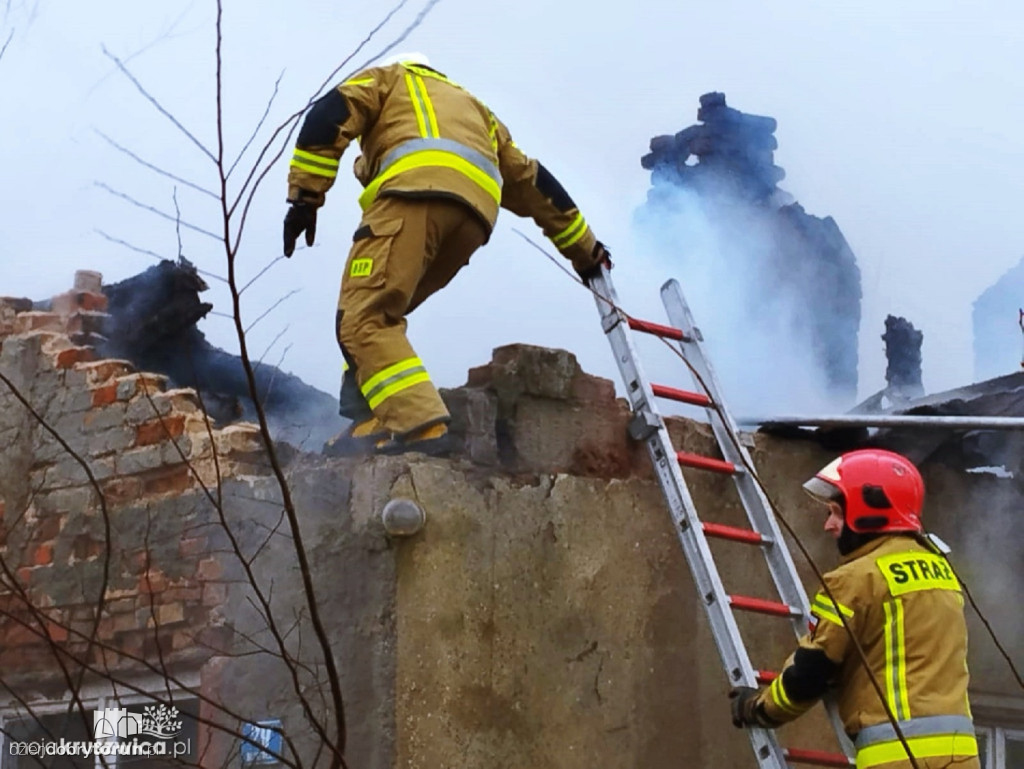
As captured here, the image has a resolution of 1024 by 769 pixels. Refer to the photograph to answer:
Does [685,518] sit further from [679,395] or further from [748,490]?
[679,395]

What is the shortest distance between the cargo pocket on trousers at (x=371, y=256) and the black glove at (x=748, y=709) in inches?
57.1

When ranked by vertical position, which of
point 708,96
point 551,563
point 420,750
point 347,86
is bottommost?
point 420,750

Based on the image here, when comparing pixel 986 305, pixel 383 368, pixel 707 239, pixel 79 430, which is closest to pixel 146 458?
pixel 79 430

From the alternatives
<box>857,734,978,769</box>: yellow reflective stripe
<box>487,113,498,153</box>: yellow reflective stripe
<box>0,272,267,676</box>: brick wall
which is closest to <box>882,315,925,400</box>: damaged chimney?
<box>487,113,498,153</box>: yellow reflective stripe

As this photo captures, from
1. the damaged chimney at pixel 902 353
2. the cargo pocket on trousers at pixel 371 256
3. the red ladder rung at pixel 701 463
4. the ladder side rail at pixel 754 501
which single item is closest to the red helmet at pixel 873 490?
the ladder side rail at pixel 754 501

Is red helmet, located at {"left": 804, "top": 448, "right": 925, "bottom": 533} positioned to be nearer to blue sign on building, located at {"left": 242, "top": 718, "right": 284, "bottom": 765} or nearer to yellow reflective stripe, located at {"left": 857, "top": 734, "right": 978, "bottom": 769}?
yellow reflective stripe, located at {"left": 857, "top": 734, "right": 978, "bottom": 769}

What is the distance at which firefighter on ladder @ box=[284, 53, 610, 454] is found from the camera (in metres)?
3.98

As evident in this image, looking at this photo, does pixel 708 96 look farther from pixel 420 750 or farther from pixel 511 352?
pixel 420 750

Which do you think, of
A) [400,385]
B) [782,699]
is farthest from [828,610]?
[400,385]

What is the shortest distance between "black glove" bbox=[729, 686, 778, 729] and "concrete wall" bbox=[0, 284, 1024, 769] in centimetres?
57

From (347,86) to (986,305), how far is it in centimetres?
455

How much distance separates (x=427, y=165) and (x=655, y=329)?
0.89 metres

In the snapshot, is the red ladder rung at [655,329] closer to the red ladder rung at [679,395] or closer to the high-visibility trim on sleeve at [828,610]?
the red ladder rung at [679,395]

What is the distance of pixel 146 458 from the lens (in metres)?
4.59
